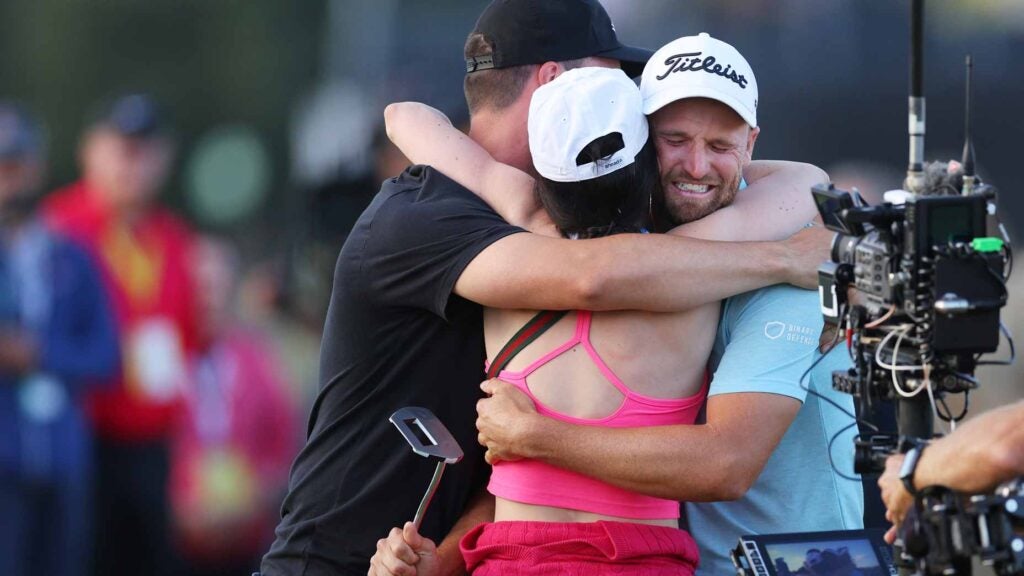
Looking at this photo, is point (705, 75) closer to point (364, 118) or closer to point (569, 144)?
point (569, 144)

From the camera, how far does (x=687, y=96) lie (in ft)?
10.4

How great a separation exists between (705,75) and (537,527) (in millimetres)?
974

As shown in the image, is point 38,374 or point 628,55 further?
point 38,374

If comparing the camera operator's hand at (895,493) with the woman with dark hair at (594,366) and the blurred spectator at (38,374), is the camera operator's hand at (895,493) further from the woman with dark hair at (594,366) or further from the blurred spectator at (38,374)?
the blurred spectator at (38,374)

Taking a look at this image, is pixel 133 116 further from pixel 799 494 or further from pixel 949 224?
pixel 949 224

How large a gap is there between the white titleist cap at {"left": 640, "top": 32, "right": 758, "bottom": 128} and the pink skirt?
2.83ft

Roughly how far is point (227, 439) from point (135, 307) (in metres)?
0.58

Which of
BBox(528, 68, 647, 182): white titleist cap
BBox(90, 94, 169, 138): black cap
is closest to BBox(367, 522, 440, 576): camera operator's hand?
BBox(528, 68, 647, 182): white titleist cap

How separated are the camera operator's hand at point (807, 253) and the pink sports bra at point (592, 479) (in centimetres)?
33

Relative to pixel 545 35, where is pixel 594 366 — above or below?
below

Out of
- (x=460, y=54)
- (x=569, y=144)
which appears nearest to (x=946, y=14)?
(x=460, y=54)

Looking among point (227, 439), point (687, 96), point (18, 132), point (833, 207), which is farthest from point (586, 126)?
point (18, 132)

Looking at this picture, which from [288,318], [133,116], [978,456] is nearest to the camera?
[978,456]

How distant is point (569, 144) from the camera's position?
307 cm
